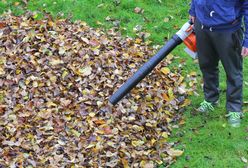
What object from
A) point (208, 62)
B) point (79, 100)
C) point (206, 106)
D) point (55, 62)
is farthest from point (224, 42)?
point (55, 62)

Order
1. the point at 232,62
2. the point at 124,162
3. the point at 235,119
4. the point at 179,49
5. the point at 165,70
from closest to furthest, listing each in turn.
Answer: the point at 124,162 < the point at 232,62 < the point at 235,119 < the point at 165,70 < the point at 179,49

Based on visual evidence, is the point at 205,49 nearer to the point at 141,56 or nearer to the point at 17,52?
the point at 141,56

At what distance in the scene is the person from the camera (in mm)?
4895

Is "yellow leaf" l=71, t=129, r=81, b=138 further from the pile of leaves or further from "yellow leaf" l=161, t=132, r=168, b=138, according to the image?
"yellow leaf" l=161, t=132, r=168, b=138

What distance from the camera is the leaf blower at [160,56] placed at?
5504 mm

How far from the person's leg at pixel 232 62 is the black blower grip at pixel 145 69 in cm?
56

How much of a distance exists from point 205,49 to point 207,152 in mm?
1210

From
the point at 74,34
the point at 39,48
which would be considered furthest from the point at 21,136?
the point at 74,34

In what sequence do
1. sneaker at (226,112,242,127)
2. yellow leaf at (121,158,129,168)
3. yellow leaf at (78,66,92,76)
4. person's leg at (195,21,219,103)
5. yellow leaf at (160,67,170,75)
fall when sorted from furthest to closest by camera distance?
yellow leaf at (160,67,170,75), yellow leaf at (78,66,92,76), sneaker at (226,112,242,127), person's leg at (195,21,219,103), yellow leaf at (121,158,129,168)

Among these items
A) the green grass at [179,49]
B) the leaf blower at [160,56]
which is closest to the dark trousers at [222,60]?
the leaf blower at [160,56]

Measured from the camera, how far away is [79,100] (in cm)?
582

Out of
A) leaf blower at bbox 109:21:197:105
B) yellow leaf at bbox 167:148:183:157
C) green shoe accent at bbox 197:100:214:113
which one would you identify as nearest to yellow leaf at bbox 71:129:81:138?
A: leaf blower at bbox 109:21:197:105

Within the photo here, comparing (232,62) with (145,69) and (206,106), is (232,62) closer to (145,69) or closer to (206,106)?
(206,106)

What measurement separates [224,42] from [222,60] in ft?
0.98
